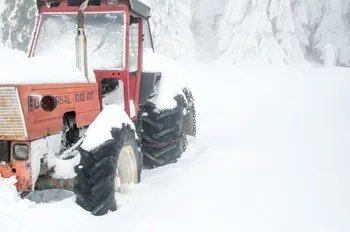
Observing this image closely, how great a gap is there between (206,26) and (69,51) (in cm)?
3353

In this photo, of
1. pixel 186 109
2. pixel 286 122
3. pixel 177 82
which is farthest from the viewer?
pixel 286 122

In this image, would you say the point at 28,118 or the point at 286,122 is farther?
the point at 286,122

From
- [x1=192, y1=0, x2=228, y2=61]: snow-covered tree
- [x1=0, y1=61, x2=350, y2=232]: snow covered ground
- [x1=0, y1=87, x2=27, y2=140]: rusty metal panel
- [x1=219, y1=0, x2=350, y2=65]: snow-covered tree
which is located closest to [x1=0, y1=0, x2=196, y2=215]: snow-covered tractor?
[x1=0, y1=87, x2=27, y2=140]: rusty metal panel

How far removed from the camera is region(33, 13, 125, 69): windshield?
534 cm

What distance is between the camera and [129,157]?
4.87 m

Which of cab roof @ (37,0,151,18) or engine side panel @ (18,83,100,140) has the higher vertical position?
cab roof @ (37,0,151,18)

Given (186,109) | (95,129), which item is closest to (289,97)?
(186,109)

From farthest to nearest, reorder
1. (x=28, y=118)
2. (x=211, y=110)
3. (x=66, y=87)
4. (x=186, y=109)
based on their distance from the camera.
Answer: (x=211, y=110) < (x=186, y=109) < (x=66, y=87) < (x=28, y=118)

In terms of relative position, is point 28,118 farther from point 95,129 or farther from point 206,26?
point 206,26

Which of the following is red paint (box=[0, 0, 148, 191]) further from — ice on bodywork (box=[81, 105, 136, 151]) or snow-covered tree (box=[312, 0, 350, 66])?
snow-covered tree (box=[312, 0, 350, 66])

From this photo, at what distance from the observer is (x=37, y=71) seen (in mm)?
3889

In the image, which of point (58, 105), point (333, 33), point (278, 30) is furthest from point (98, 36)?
point (333, 33)

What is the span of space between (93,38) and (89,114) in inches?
47.6

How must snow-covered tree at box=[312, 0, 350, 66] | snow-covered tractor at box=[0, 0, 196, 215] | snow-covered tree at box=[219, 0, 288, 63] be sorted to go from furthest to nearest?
1. snow-covered tree at box=[312, 0, 350, 66]
2. snow-covered tree at box=[219, 0, 288, 63]
3. snow-covered tractor at box=[0, 0, 196, 215]
